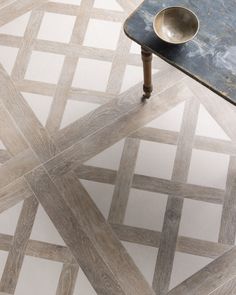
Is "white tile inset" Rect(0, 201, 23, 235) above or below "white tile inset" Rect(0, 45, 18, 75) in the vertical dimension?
below

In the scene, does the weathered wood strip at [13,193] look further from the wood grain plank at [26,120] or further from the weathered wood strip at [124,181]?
the weathered wood strip at [124,181]

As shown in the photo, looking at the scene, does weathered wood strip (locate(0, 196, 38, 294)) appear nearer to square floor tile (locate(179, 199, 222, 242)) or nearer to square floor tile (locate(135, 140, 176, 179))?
square floor tile (locate(135, 140, 176, 179))

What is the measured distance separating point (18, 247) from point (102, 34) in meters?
0.86

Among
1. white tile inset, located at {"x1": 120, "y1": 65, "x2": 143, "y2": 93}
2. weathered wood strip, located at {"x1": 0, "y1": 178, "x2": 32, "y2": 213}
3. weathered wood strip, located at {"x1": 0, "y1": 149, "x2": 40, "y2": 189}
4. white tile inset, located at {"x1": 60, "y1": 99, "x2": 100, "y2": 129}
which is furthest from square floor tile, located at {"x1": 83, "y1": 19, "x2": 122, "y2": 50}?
weathered wood strip, located at {"x1": 0, "y1": 178, "x2": 32, "y2": 213}

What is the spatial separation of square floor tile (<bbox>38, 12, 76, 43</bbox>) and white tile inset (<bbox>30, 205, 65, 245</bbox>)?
0.69 metres

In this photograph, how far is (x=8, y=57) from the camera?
5.87ft

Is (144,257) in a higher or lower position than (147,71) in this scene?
lower

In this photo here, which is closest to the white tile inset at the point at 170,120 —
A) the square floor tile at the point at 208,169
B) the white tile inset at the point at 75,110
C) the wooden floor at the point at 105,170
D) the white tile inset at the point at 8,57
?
the wooden floor at the point at 105,170

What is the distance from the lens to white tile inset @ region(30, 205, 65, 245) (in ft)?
4.97

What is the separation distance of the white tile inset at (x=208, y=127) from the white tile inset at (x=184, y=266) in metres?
0.43

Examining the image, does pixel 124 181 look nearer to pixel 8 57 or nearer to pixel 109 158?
pixel 109 158

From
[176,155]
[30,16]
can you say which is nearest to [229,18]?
[176,155]

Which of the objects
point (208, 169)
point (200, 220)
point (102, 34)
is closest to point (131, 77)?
point (102, 34)

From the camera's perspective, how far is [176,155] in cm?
161
